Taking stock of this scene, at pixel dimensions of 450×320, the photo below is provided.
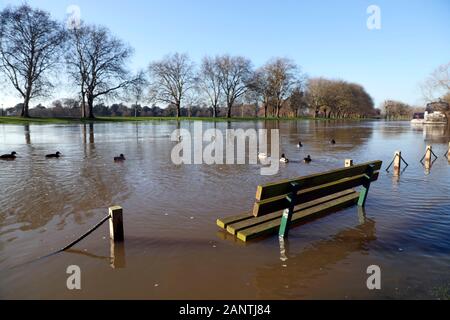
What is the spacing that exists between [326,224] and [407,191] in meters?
3.98

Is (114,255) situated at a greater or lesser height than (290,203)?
lesser

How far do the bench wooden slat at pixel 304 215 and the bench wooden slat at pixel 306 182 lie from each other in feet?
2.61

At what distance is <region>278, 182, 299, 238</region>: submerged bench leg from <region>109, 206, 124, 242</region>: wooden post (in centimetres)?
262

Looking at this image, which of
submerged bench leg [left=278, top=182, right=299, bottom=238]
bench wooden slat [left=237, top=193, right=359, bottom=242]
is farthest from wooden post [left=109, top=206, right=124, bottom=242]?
submerged bench leg [left=278, top=182, right=299, bottom=238]

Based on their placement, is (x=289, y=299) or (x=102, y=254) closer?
(x=289, y=299)

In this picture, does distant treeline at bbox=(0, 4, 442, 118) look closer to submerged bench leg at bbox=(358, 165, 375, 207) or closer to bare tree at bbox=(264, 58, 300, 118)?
bare tree at bbox=(264, 58, 300, 118)

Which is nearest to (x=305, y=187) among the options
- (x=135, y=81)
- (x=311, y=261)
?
(x=311, y=261)

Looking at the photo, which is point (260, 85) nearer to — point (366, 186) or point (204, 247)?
point (366, 186)

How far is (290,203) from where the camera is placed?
510cm

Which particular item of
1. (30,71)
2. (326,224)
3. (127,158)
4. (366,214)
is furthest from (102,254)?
(30,71)

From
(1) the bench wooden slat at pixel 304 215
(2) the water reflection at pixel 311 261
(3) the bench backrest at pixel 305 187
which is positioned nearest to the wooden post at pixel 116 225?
(1) the bench wooden slat at pixel 304 215

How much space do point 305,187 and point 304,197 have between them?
8.3 inches
